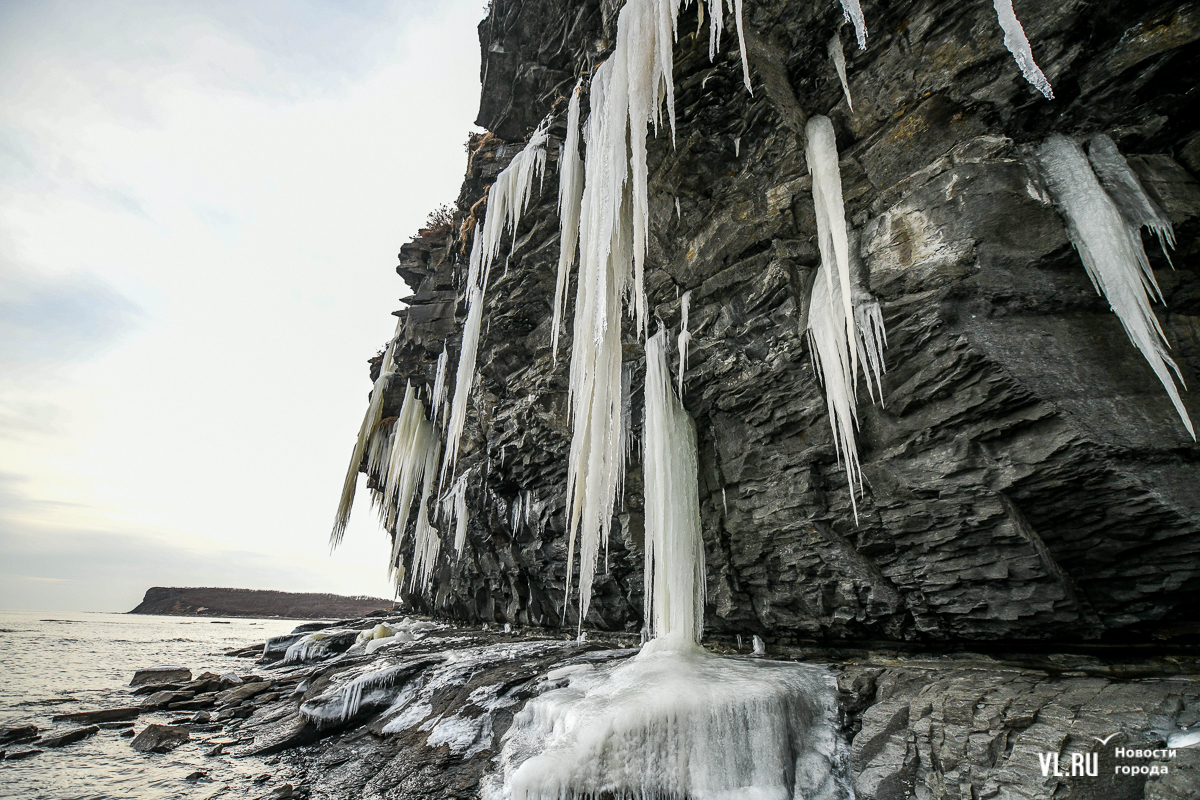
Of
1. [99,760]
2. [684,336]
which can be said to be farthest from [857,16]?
[99,760]

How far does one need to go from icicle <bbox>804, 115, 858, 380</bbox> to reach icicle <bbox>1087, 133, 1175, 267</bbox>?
5.24 ft

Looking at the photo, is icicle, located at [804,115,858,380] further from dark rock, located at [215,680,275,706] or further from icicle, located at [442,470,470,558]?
dark rock, located at [215,680,275,706]

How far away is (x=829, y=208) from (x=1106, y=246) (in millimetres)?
1821

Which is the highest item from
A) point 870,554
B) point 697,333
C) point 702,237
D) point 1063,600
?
point 702,237

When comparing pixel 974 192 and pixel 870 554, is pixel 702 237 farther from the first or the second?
pixel 870 554

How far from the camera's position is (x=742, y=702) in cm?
319

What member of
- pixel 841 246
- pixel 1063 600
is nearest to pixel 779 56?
pixel 841 246

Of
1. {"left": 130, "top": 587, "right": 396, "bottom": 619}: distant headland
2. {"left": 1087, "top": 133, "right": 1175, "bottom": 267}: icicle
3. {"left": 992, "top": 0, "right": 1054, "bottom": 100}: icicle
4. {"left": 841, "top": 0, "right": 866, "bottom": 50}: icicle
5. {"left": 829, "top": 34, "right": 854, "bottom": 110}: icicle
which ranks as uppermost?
{"left": 829, "top": 34, "right": 854, "bottom": 110}: icicle

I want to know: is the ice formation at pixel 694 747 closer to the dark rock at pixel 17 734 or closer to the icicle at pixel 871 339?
the icicle at pixel 871 339

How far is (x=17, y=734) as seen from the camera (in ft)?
19.9

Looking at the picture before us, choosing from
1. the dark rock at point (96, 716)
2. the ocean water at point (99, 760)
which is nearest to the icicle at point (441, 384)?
the dark rock at point (96, 716)

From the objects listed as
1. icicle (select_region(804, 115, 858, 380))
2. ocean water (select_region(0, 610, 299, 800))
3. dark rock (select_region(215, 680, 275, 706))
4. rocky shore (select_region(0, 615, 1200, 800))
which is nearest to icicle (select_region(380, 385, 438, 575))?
dark rock (select_region(215, 680, 275, 706))

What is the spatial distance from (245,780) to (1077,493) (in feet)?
23.9

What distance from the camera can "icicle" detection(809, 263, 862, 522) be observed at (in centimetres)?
A: 400
